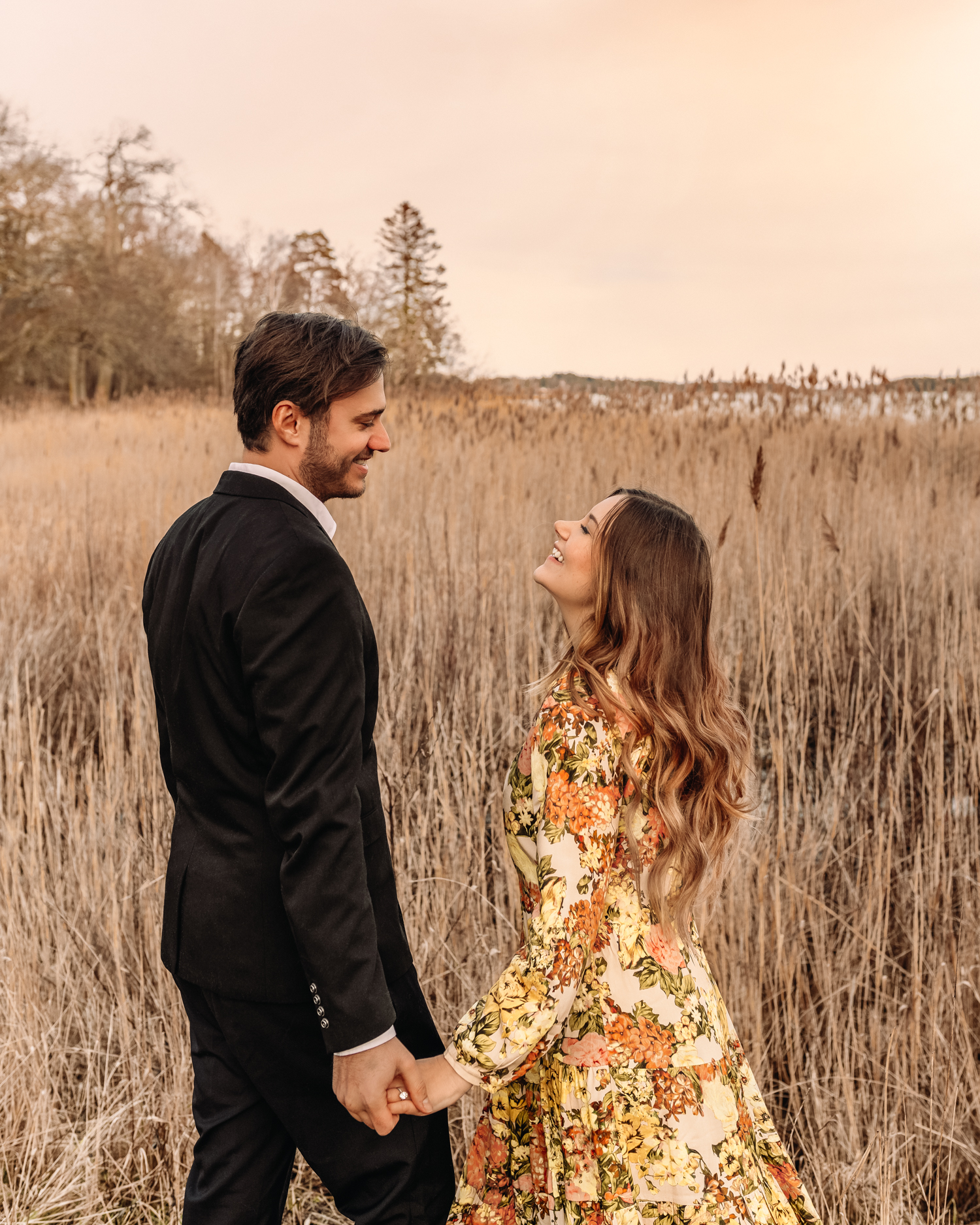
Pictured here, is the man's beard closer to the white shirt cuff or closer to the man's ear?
the man's ear

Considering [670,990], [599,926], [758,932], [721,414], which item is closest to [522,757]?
[599,926]

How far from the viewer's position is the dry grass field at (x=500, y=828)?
1807 millimetres

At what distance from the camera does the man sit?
3.14 ft

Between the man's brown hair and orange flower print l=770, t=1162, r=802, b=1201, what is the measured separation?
1214mm

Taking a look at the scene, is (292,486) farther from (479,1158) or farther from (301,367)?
(479,1158)

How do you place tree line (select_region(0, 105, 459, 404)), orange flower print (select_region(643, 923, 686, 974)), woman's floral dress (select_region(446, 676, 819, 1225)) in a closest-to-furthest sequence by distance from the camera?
woman's floral dress (select_region(446, 676, 819, 1225))
orange flower print (select_region(643, 923, 686, 974))
tree line (select_region(0, 105, 459, 404))

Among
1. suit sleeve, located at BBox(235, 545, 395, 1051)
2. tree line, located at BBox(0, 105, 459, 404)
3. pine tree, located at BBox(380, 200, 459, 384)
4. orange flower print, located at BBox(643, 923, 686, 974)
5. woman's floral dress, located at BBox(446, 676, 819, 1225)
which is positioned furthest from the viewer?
tree line, located at BBox(0, 105, 459, 404)

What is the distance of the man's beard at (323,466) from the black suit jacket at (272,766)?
0.06 metres

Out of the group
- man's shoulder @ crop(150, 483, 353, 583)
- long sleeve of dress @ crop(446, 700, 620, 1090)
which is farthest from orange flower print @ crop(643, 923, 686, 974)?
man's shoulder @ crop(150, 483, 353, 583)

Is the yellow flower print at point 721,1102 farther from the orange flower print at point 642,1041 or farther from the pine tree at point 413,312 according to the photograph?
the pine tree at point 413,312

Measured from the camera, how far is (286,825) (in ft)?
3.14

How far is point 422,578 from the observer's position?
3.57m

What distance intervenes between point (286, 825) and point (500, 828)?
145cm

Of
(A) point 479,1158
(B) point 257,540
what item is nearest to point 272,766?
(B) point 257,540
